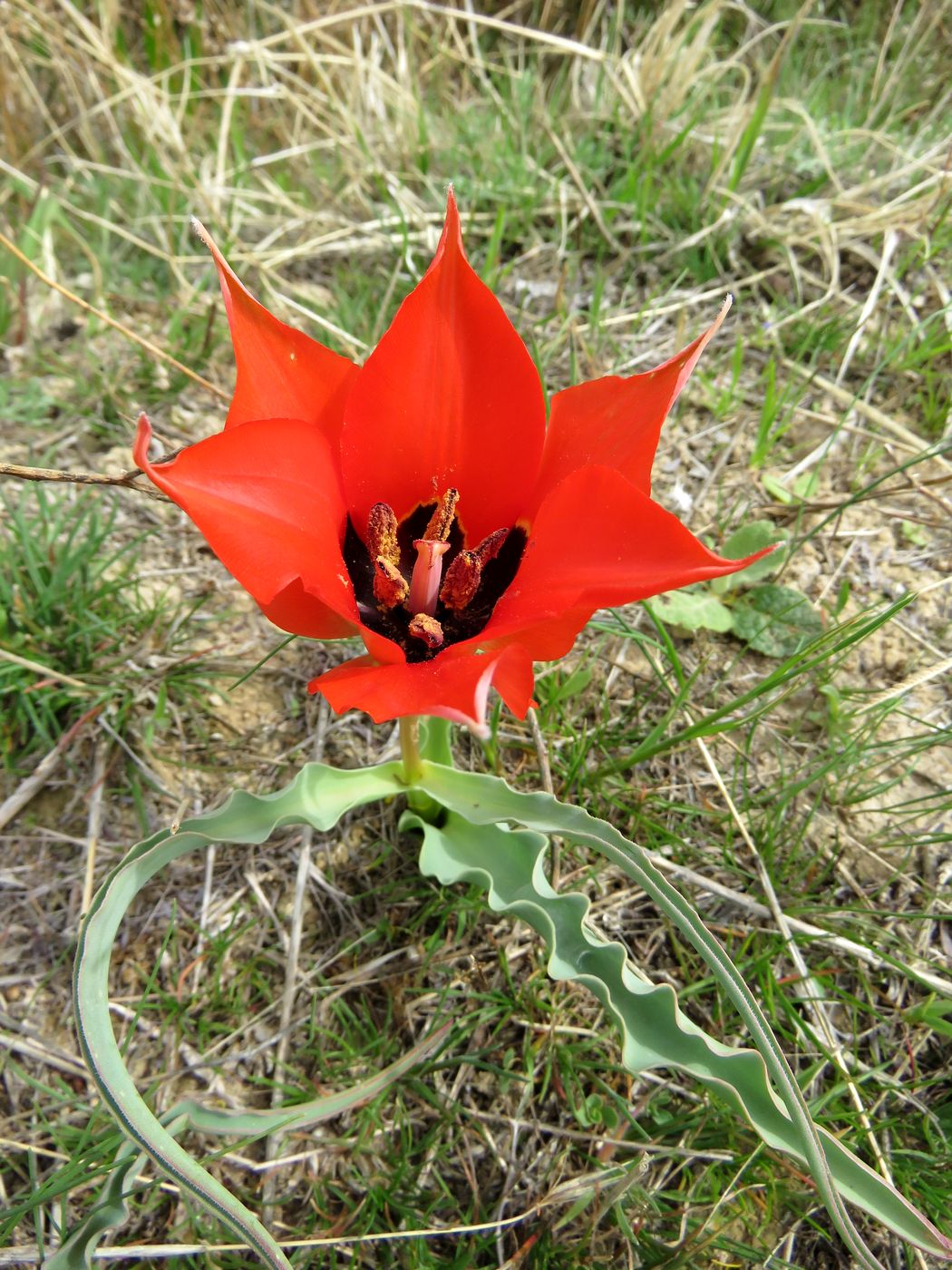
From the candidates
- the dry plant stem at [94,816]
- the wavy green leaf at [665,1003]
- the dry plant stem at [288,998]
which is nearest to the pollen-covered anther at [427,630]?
the wavy green leaf at [665,1003]

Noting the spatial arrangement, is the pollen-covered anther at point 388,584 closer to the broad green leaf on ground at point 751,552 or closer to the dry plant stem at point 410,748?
the dry plant stem at point 410,748

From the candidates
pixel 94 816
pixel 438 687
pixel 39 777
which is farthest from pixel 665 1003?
pixel 39 777

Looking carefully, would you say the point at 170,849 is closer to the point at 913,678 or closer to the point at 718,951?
the point at 718,951

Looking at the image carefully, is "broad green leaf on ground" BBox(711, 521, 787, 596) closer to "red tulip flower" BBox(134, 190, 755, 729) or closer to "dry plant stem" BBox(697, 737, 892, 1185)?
"dry plant stem" BBox(697, 737, 892, 1185)

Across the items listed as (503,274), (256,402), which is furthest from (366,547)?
(503,274)

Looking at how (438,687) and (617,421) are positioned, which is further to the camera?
(617,421)

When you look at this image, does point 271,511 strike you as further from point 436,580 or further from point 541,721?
point 541,721
